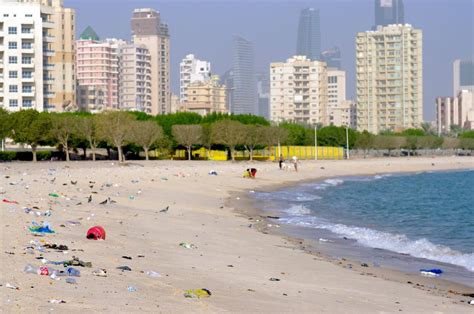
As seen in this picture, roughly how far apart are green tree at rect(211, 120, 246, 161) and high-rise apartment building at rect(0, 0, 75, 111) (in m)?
31.2

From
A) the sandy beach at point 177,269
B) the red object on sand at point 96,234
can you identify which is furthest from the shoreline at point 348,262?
the red object on sand at point 96,234

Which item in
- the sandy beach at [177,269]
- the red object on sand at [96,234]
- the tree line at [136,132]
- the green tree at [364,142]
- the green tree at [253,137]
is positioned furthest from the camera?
the green tree at [364,142]

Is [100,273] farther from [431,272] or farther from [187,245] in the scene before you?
[431,272]

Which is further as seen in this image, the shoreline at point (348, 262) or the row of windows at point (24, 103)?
the row of windows at point (24, 103)

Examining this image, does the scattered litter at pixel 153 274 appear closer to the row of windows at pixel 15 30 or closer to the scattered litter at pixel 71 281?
the scattered litter at pixel 71 281

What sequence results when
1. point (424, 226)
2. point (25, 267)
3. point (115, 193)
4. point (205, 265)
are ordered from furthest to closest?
point (115, 193) < point (424, 226) < point (205, 265) < point (25, 267)

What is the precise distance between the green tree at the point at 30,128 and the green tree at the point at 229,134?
801 inches

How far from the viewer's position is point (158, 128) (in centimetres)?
8669

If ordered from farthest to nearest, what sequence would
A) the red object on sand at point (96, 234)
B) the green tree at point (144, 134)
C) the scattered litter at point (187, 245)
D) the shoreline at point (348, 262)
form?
the green tree at point (144, 134) → the scattered litter at point (187, 245) → the red object on sand at point (96, 234) → the shoreline at point (348, 262)

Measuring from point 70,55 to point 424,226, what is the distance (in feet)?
341

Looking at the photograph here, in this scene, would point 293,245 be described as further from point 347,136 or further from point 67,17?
point 67,17

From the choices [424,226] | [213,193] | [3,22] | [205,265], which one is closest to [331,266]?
[205,265]

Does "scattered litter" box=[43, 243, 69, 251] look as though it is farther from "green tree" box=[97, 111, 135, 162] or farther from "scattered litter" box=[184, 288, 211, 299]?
"green tree" box=[97, 111, 135, 162]

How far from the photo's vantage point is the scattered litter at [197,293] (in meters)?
13.4
